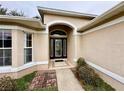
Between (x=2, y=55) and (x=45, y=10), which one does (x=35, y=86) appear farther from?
(x=45, y=10)

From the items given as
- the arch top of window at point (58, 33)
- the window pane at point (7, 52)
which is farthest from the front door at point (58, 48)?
the window pane at point (7, 52)

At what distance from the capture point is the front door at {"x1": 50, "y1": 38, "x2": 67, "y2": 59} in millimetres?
14242

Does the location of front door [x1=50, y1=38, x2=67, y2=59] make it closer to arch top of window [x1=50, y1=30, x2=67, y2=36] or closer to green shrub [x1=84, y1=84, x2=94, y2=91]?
arch top of window [x1=50, y1=30, x2=67, y2=36]

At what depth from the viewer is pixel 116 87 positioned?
5.48m

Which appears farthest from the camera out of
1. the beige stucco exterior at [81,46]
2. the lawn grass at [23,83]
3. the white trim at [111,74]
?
the lawn grass at [23,83]

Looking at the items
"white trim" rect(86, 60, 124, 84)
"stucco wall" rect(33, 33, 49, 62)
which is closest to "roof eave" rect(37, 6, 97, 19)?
"stucco wall" rect(33, 33, 49, 62)

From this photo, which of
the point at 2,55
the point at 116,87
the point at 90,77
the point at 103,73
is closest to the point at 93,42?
the point at 103,73

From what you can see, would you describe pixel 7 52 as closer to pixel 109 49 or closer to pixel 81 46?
pixel 109 49

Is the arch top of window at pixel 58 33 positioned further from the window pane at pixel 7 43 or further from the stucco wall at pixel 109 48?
the window pane at pixel 7 43

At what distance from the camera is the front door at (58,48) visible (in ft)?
46.7

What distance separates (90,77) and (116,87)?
1.33 m

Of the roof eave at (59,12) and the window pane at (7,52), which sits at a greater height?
the roof eave at (59,12)

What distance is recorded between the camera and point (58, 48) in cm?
1454

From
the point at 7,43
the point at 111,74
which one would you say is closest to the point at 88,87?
the point at 111,74
